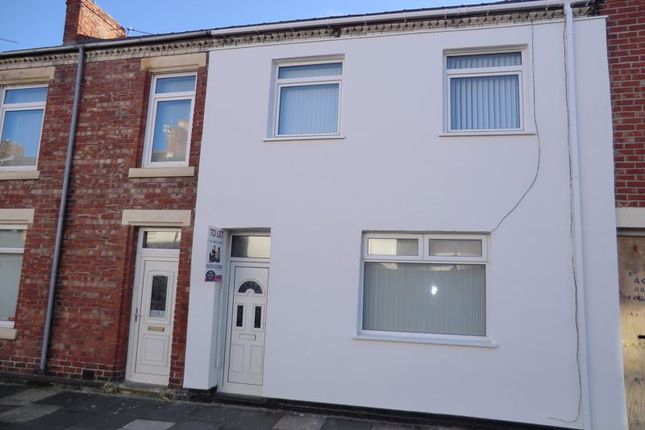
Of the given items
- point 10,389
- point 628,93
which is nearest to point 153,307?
point 10,389

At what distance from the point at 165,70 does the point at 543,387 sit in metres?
7.74

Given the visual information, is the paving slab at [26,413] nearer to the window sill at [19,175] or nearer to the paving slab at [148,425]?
the paving slab at [148,425]

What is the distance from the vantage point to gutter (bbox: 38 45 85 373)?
778 cm

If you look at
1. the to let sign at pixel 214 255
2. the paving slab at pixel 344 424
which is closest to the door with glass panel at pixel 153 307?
the to let sign at pixel 214 255

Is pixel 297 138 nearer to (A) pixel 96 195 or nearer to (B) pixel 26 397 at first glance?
(A) pixel 96 195

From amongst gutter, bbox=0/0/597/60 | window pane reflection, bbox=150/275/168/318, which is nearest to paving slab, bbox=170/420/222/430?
window pane reflection, bbox=150/275/168/318

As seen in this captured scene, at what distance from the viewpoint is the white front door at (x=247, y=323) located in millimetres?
7203

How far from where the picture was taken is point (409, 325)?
666 cm

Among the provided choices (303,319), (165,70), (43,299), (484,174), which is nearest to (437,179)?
(484,174)

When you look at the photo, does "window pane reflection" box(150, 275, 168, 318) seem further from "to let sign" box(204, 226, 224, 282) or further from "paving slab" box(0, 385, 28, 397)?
"paving slab" box(0, 385, 28, 397)

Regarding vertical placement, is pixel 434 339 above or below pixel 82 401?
above

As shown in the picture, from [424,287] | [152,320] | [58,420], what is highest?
[424,287]

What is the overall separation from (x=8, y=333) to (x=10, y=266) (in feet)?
4.04

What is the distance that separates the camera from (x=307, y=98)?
763cm
